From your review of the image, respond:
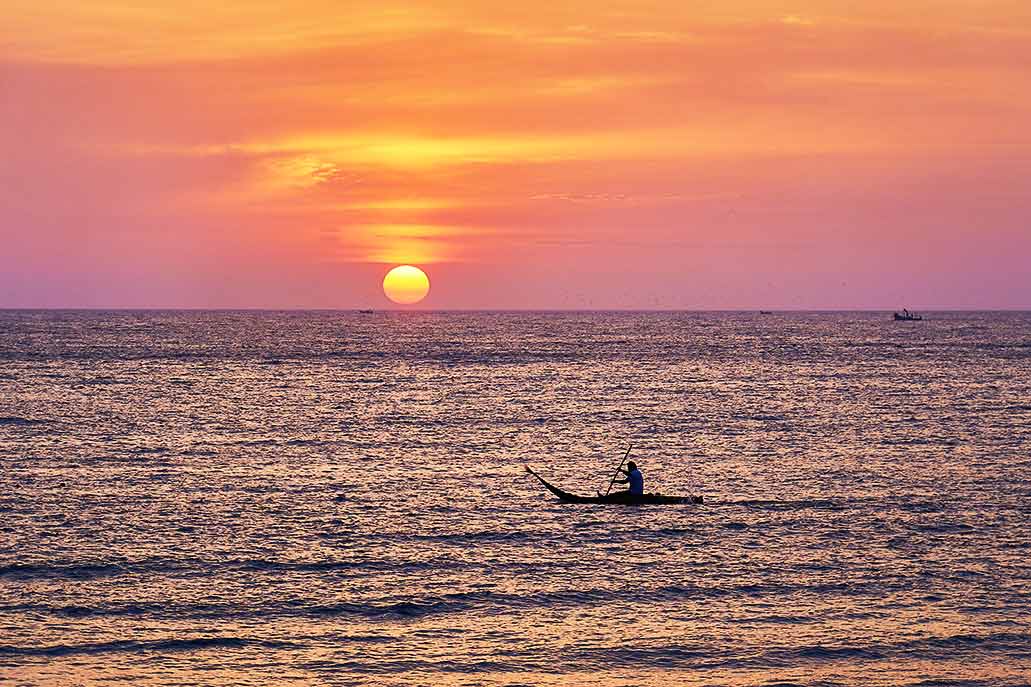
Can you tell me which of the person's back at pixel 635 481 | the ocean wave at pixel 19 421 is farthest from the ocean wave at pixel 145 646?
the ocean wave at pixel 19 421

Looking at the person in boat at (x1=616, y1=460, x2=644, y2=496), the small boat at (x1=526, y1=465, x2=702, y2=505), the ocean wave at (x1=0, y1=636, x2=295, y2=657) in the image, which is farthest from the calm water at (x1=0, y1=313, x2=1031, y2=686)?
the person in boat at (x1=616, y1=460, x2=644, y2=496)

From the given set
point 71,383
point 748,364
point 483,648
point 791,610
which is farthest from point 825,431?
point 748,364

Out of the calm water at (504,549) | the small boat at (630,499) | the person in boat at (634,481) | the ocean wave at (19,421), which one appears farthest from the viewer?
the ocean wave at (19,421)

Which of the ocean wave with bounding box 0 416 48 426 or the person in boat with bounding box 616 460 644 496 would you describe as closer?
the person in boat with bounding box 616 460 644 496

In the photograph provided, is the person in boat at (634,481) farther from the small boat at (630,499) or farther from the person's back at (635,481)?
the small boat at (630,499)

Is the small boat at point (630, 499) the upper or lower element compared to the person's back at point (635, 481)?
lower

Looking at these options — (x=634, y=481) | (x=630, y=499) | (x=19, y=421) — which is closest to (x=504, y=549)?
(x=634, y=481)

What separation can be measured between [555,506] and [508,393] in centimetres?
5813

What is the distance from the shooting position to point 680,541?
1533 inches

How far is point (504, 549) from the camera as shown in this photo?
37.4m

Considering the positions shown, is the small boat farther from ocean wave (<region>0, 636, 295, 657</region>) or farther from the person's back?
ocean wave (<region>0, 636, 295, 657</region>)

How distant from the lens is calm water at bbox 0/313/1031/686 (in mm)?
26969

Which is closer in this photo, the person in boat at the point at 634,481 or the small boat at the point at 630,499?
the person in boat at the point at 634,481

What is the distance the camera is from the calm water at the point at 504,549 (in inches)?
1062
